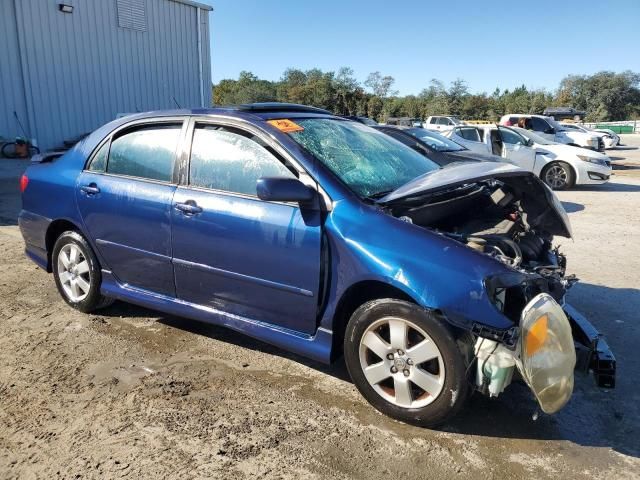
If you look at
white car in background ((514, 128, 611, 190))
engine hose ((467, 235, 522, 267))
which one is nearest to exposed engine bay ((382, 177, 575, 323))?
engine hose ((467, 235, 522, 267))

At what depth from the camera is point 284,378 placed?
338 cm

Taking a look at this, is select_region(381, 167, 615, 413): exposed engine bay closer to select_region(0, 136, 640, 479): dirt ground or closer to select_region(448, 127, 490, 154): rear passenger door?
select_region(0, 136, 640, 479): dirt ground

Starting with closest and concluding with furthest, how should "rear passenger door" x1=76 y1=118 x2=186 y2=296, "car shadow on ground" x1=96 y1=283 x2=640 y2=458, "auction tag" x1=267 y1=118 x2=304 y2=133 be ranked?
"car shadow on ground" x1=96 y1=283 x2=640 y2=458 < "auction tag" x1=267 y1=118 x2=304 y2=133 < "rear passenger door" x1=76 y1=118 x2=186 y2=296

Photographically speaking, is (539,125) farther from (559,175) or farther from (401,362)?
(401,362)

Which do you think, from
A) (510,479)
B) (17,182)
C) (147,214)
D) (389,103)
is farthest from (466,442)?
(389,103)

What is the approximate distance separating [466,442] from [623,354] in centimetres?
172

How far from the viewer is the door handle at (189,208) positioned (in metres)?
3.44

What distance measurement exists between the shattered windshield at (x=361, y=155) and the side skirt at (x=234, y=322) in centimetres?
92

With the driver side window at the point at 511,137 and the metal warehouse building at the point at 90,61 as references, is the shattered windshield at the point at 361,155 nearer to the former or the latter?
the driver side window at the point at 511,137

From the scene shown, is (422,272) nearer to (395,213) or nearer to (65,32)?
(395,213)

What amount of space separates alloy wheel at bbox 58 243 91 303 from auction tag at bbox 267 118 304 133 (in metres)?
2.01

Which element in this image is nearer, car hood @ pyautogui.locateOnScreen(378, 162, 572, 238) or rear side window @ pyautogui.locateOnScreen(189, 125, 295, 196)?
car hood @ pyautogui.locateOnScreen(378, 162, 572, 238)

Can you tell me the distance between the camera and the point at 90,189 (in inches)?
161

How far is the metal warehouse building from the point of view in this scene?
652 inches
